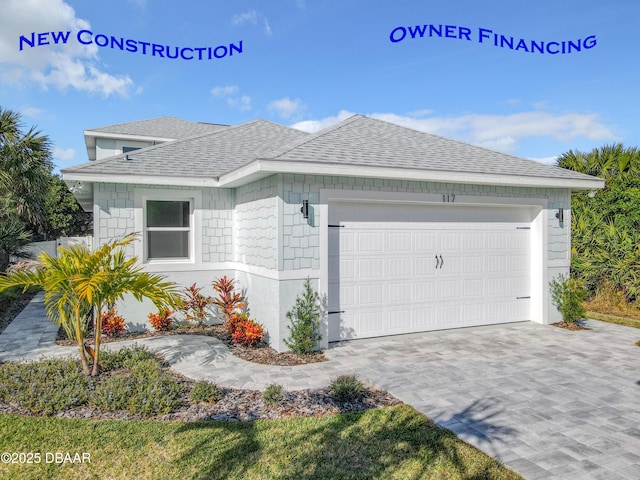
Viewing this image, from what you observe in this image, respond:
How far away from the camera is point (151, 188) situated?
840cm

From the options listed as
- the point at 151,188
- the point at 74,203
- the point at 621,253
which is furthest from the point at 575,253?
the point at 74,203

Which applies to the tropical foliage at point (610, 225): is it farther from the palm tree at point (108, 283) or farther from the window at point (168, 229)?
the palm tree at point (108, 283)

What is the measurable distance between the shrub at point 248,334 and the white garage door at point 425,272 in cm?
124

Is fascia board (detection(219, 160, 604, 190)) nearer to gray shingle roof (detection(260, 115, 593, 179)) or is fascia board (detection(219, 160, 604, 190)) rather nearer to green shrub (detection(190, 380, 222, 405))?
gray shingle roof (detection(260, 115, 593, 179))

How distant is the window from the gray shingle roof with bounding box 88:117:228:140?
6.85 meters

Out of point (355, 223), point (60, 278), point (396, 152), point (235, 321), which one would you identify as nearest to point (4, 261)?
point (235, 321)

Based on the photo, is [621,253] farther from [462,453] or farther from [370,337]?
[462,453]

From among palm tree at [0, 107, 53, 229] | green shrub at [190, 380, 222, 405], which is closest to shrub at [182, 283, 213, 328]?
green shrub at [190, 380, 222, 405]

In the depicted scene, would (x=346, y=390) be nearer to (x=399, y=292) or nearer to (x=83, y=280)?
(x=83, y=280)

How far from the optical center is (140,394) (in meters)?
4.52

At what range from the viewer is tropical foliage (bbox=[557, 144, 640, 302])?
10219mm

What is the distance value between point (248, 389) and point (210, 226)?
14.6 ft

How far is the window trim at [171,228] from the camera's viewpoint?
8320 mm

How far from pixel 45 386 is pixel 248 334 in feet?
9.29
